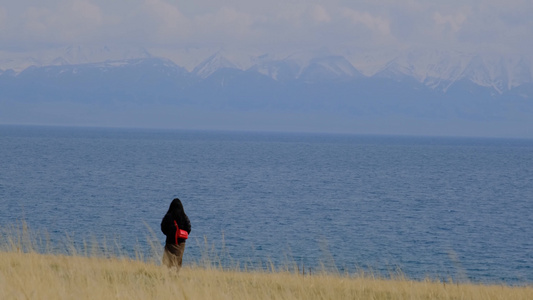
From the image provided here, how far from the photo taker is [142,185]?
78688 mm

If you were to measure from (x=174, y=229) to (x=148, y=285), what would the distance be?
3005 mm

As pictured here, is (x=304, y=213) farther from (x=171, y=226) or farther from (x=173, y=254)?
(x=171, y=226)

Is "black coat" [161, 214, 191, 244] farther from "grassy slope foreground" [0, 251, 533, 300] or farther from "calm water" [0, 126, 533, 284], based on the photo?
"grassy slope foreground" [0, 251, 533, 300]

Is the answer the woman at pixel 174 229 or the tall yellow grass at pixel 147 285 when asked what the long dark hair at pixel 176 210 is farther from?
the tall yellow grass at pixel 147 285

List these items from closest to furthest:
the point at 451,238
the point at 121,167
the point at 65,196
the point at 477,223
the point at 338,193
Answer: the point at 451,238 → the point at 477,223 → the point at 65,196 → the point at 338,193 → the point at 121,167

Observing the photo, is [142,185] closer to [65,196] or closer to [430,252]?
[65,196]

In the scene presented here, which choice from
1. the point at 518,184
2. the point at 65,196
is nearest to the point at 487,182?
the point at 518,184

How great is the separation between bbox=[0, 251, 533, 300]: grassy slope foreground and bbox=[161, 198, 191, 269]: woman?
1.01 feet

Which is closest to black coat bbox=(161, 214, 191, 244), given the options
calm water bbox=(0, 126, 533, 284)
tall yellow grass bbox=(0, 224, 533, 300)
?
calm water bbox=(0, 126, 533, 284)

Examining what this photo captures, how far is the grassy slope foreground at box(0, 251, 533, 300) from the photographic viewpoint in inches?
300

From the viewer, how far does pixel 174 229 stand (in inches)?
508

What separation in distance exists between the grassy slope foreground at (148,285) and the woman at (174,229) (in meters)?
0.31

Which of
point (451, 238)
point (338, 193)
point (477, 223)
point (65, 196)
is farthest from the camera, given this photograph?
point (338, 193)

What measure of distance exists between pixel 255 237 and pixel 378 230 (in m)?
10.1
